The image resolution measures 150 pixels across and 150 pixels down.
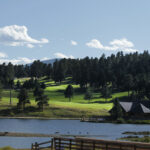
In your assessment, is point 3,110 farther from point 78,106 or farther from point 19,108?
point 78,106

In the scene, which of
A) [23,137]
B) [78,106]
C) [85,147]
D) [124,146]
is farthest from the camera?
[78,106]

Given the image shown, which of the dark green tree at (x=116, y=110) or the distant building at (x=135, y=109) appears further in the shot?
the distant building at (x=135, y=109)

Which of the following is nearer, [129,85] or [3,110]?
[3,110]

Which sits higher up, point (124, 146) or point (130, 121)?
point (124, 146)

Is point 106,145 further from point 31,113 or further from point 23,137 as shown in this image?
point 31,113

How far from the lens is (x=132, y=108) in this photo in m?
132

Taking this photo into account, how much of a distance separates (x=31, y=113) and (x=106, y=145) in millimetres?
106557

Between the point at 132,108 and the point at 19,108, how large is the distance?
47.9m

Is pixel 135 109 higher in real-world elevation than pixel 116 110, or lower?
lower

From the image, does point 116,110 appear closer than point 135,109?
Yes

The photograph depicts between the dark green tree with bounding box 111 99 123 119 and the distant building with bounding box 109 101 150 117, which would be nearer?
the dark green tree with bounding box 111 99 123 119

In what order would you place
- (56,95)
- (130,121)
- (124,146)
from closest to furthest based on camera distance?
(124,146), (130,121), (56,95)

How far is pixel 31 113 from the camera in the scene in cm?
13425

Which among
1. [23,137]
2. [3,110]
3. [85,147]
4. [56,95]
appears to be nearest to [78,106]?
[3,110]
